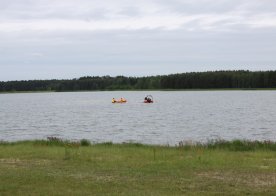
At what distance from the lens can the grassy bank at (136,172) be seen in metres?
10.7

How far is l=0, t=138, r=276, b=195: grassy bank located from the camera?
1066cm

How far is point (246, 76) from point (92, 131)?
407ft

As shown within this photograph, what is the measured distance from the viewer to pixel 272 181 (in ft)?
38.4

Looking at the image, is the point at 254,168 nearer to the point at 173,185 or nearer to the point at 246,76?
the point at 173,185

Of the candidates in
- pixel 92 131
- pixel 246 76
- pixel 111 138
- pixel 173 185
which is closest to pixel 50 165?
pixel 173 185

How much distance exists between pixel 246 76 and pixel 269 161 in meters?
143

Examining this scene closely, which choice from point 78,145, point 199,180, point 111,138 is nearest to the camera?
point 199,180

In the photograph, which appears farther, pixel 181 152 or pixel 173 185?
pixel 181 152

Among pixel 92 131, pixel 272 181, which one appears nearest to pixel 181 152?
pixel 272 181

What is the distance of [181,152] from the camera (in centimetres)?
1823

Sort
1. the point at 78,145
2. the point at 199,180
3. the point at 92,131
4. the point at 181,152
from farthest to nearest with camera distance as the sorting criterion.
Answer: the point at 92,131 → the point at 78,145 → the point at 181,152 → the point at 199,180

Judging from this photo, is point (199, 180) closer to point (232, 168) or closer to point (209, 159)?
point (232, 168)

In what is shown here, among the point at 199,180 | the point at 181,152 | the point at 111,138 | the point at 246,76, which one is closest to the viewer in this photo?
the point at 199,180

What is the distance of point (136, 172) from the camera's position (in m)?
13.1
